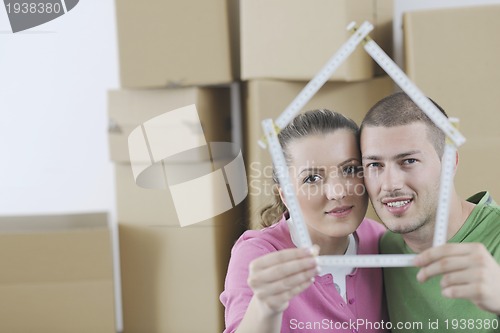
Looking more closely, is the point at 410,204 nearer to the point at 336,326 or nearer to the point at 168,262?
the point at 336,326

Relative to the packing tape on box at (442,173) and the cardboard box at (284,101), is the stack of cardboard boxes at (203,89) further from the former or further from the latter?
the packing tape on box at (442,173)

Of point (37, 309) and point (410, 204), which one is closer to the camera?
point (410, 204)

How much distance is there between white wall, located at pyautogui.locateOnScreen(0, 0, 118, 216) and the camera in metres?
2.49

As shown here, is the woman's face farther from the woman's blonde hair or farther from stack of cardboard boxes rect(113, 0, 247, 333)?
stack of cardboard boxes rect(113, 0, 247, 333)

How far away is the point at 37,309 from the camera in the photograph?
2123 mm

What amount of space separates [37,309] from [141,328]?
348 mm

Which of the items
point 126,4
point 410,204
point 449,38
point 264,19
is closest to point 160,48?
point 126,4

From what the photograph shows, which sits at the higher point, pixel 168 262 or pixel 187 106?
pixel 187 106

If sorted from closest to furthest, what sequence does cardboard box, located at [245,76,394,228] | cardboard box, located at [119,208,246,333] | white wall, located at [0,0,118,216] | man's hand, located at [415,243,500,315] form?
man's hand, located at [415,243,500,315]
cardboard box, located at [245,76,394,228]
cardboard box, located at [119,208,246,333]
white wall, located at [0,0,118,216]

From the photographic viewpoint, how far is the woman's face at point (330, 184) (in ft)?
3.68

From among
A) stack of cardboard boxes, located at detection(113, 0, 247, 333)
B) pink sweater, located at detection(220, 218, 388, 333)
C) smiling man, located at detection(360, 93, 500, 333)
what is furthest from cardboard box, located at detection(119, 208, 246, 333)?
smiling man, located at detection(360, 93, 500, 333)

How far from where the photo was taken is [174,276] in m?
2.18

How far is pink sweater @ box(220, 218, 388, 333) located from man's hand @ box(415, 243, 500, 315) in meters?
0.30

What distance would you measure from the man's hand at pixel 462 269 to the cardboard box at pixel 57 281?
1404mm
